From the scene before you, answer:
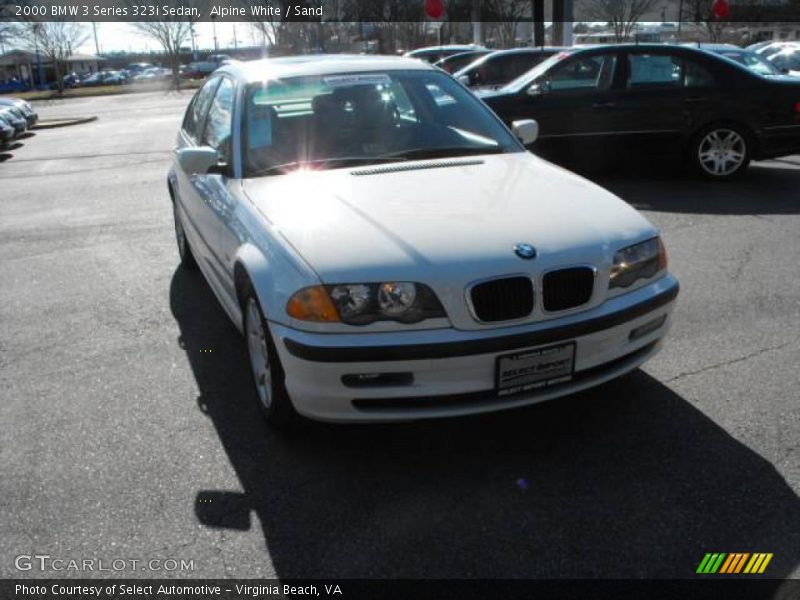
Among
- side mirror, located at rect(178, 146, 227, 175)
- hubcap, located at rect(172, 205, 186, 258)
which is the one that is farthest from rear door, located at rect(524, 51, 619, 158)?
side mirror, located at rect(178, 146, 227, 175)

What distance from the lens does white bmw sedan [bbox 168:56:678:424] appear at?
2.91 meters

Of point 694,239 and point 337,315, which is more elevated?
point 337,315

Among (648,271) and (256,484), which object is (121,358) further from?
(648,271)

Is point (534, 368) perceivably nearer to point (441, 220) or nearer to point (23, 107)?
point (441, 220)

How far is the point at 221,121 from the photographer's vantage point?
468cm

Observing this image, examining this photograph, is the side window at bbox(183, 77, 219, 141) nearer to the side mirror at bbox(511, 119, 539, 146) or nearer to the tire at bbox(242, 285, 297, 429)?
the side mirror at bbox(511, 119, 539, 146)

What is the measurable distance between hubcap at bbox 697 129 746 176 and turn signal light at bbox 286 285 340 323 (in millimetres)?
7048

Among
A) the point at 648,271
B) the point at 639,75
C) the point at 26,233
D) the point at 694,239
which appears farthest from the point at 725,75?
the point at 26,233

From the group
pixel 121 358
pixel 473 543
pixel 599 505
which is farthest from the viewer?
pixel 121 358

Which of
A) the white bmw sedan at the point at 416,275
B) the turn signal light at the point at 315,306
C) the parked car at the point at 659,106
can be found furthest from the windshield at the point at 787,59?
the turn signal light at the point at 315,306

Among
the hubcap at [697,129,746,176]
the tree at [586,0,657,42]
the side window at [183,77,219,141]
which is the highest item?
the tree at [586,0,657,42]

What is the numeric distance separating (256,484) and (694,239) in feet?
15.2

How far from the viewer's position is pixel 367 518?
9.31ft

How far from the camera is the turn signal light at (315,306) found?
2.91m
